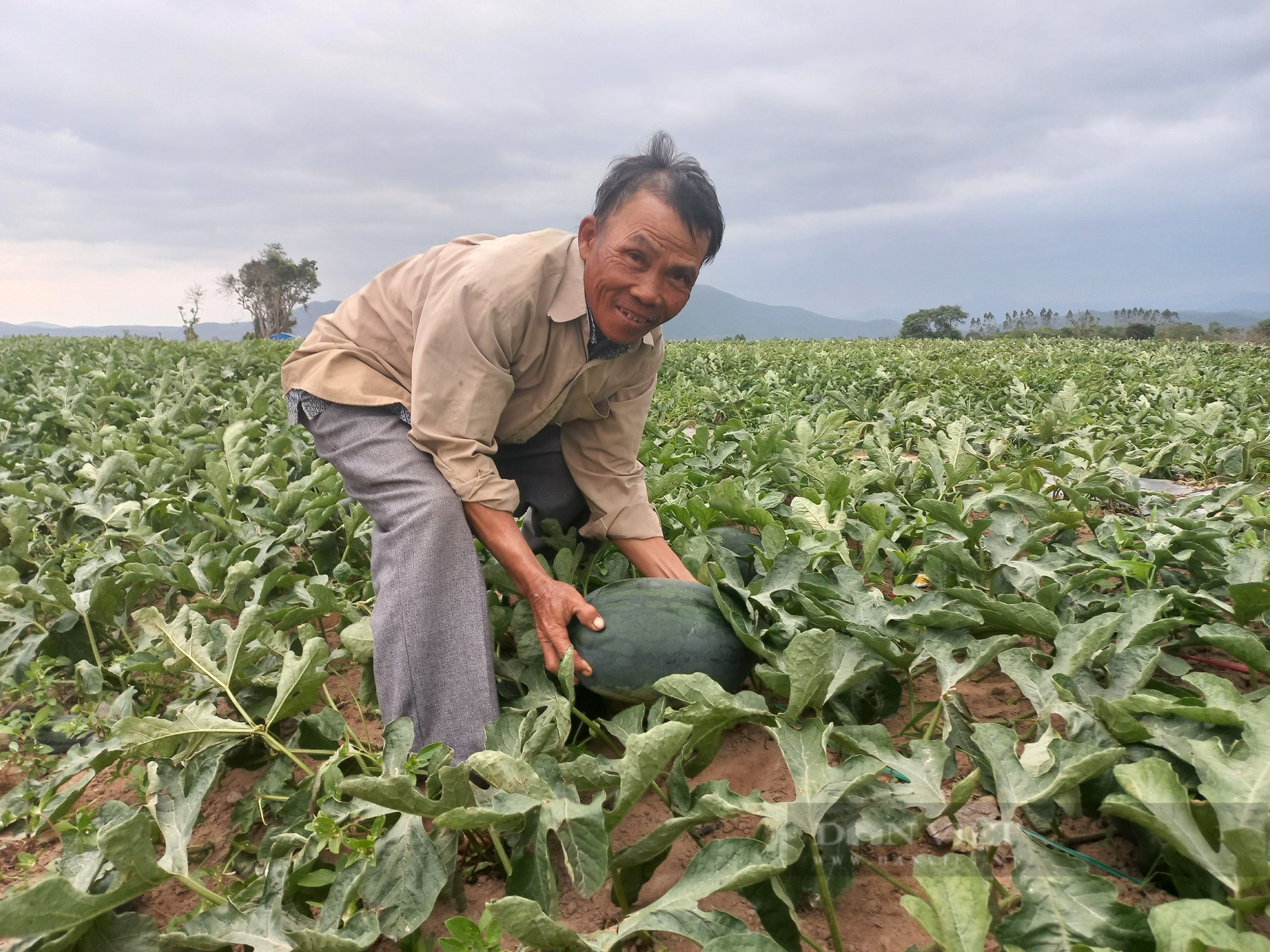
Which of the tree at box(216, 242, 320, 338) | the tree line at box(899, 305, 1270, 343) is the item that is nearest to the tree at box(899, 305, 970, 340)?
the tree line at box(899, 305, 1270, 343)

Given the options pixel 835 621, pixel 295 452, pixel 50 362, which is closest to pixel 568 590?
pixel 835 621

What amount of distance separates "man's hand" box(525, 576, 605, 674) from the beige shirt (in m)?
0.29

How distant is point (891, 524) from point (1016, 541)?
1.55 ft

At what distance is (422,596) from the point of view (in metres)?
1.96

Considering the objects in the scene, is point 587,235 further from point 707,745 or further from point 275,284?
point 275,284

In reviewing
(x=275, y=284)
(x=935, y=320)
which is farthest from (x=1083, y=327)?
(x=275, y=284)

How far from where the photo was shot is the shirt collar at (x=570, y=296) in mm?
2373

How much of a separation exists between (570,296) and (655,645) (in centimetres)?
109

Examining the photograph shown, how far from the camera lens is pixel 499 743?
5.50ft

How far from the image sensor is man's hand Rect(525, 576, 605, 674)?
1.98 meters

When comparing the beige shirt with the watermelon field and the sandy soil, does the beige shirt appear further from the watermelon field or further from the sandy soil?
the sandy soil

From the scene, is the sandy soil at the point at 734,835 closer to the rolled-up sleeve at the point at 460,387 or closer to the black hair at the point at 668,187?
the rolled-up sleeve at the point at 460,387

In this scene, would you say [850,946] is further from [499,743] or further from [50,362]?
[50,362]

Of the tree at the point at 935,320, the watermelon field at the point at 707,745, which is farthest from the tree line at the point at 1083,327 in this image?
the watermelon field at the point at 707,745
